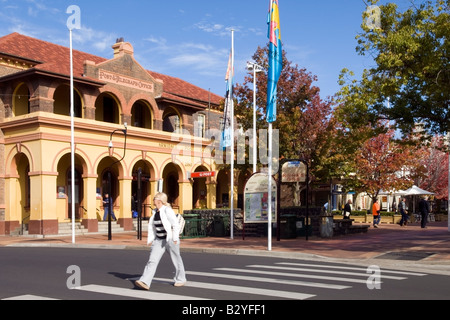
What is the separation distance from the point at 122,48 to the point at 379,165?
22.6m

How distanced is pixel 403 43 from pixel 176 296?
11.7m

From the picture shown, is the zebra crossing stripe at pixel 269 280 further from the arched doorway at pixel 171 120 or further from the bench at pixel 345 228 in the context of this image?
the arched doorway at pixel 171 120

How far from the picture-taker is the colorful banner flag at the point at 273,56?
59.2ft

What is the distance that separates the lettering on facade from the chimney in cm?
142

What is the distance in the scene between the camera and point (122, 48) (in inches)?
1303

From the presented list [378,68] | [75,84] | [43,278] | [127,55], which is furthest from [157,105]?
[43,278]

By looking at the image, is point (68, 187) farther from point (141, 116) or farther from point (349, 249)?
point (349, 249)

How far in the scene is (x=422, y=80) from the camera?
17.8 meters

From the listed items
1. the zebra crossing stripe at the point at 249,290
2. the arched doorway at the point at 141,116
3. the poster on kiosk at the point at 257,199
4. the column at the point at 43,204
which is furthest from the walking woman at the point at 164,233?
the arched doorway at the point at 141,116

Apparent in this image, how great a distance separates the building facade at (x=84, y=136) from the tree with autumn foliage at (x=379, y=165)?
13.4m

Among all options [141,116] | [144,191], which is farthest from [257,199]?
[141,116]

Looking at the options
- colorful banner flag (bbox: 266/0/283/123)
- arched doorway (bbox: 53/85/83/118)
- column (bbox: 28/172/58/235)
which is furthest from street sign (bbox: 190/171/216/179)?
colorful banner flag (bbox: 266/0/283/123)

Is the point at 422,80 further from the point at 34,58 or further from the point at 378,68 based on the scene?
the point at 34,58

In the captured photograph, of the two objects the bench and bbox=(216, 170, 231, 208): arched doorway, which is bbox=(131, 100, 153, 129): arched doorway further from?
the bench
